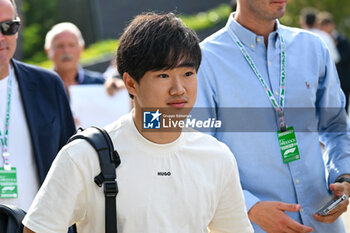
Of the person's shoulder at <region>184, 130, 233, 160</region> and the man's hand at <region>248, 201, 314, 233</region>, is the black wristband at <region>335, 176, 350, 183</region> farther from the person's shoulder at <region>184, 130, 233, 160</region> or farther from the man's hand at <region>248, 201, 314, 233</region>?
the person's shoulder at <region>184, 130, 233, 160</region>

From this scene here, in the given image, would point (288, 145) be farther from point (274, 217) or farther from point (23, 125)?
point (23, 125)

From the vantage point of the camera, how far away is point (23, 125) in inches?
150

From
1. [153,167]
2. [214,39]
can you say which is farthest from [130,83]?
[214,39]

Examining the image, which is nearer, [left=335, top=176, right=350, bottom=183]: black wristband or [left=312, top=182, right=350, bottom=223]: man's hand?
[left=312, top=182, right=350, bottom=223]: man's hand

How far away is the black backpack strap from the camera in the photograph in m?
2.54

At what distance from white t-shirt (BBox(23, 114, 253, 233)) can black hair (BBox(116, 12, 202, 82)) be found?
Answer: 0.78 ft

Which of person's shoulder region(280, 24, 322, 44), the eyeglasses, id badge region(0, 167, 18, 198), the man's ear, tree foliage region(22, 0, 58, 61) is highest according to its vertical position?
the eyeglasses

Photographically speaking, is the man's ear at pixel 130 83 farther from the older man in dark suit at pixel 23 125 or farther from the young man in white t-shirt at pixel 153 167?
the older man in dark suit at pixel 23 125

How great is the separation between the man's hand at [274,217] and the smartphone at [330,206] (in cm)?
23

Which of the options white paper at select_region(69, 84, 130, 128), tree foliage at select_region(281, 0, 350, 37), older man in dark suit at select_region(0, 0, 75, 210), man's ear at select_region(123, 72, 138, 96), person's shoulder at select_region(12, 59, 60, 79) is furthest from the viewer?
tree foliage at select_region(281, 0, 350, 37)

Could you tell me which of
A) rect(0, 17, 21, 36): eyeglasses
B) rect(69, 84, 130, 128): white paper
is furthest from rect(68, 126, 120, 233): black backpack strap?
rect(69, 84, 130, 128): white paper

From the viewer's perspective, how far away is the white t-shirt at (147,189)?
8.30 ft

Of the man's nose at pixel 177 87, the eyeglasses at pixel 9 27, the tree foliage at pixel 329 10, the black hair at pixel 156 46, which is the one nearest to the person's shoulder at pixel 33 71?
the eyeglasses at pixel 9 27

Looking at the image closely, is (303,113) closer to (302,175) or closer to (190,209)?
(302,175)
